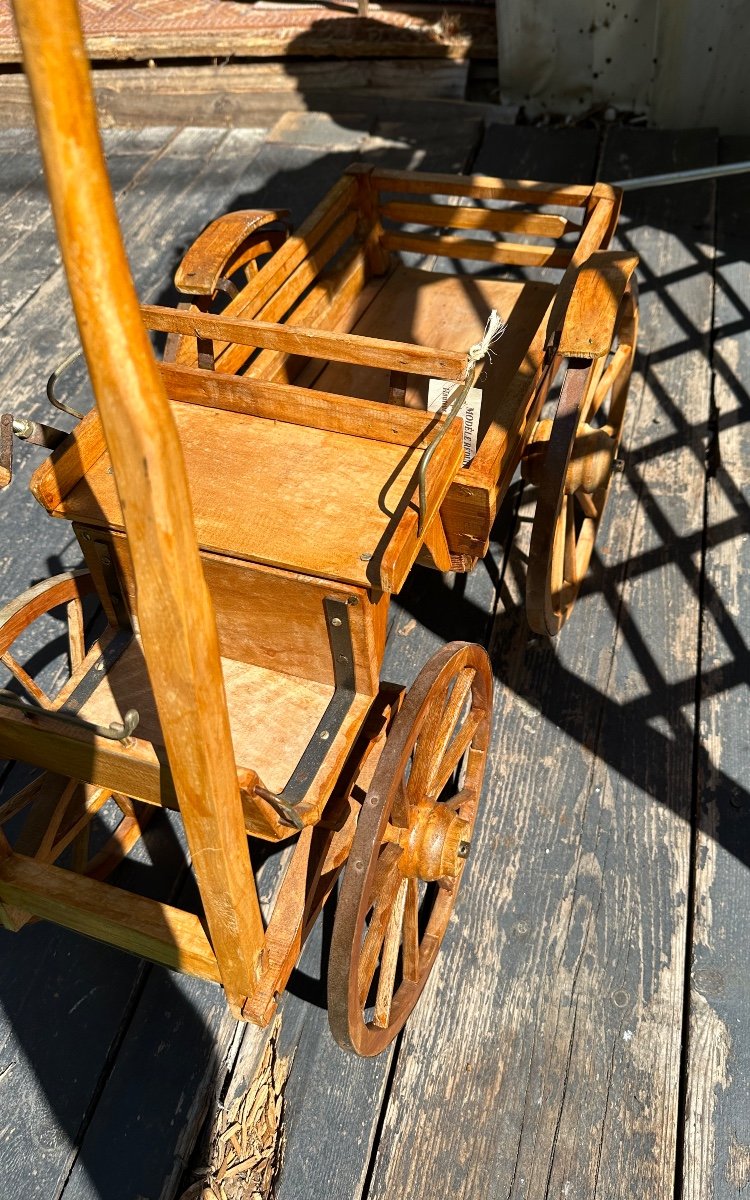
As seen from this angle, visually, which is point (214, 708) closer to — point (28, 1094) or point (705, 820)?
point (28, 1094)

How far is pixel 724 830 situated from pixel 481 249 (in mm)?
1832

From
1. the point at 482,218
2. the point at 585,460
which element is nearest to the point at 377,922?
the point at 585,460

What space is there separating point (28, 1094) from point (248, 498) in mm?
1298

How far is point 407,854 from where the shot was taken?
6.05 feet

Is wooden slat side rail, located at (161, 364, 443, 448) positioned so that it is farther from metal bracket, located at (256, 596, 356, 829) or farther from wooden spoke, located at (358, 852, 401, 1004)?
wooden spoke, located at (358, 852, 401, 1004)

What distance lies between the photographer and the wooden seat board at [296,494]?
178 centimetres

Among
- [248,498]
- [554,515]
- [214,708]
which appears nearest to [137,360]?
[214,708]

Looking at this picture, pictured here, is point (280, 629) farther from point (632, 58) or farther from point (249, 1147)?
point (632, 58)

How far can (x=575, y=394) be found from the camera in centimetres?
221

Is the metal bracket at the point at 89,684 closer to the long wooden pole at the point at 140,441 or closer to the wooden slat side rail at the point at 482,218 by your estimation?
the long wooden pole at the point at 140,441

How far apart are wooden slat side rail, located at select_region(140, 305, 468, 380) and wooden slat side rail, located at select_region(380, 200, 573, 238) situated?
38.3 inches

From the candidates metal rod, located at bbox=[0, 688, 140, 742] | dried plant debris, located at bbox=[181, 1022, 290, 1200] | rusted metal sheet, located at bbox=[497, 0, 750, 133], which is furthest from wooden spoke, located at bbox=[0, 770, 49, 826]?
rusted metal sheet, located at bbox=[497, 0, 750, 133]

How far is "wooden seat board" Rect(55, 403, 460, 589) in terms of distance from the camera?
5.83 feet

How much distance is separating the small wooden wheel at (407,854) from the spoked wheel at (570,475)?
0.30 meters
